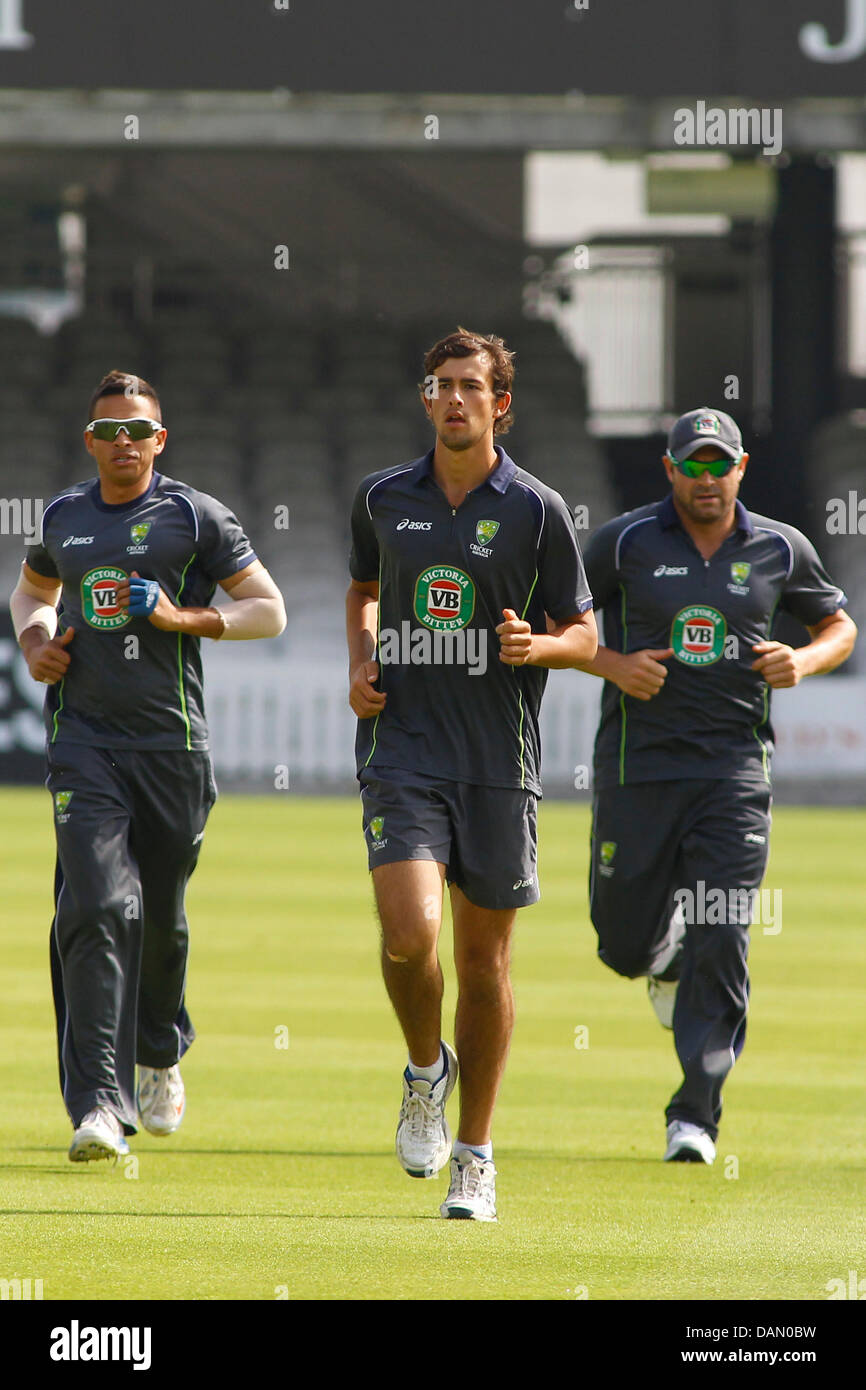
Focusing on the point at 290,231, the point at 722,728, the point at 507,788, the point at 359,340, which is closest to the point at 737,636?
the point at 722,728

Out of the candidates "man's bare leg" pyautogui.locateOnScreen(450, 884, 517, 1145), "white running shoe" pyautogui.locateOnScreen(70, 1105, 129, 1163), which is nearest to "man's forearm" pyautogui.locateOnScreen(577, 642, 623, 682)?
"man's bare leg" pyautogui.locateOnScreen(450, 884, 517, 1145)

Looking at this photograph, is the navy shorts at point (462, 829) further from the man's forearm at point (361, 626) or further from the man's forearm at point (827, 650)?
the man's forearm at point (827, 650)

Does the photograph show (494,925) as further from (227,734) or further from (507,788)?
(227,734)

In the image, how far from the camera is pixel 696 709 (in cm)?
795

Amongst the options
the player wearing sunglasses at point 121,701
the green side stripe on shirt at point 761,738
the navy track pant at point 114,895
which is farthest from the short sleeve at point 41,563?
the green side stripe on shirt at point 761,738

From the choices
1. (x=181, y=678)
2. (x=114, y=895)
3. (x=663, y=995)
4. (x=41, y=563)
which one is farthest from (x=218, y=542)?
(x=663, y=995)

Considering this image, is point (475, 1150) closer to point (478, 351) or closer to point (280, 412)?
point (478, 351)

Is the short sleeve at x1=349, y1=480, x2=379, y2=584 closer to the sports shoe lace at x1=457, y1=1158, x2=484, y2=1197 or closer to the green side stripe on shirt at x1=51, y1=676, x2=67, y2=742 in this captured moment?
the green side stripe on shirt at x1=51, y1=676, x2=67, y2=742

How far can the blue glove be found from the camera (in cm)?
709

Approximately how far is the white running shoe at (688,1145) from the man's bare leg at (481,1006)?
3.72 ft

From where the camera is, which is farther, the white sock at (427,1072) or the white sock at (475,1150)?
the white sock at (427,1072)

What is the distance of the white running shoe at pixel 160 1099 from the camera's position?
7.75 metres

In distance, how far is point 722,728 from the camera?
26.1ft

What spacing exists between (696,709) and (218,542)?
1781mm
